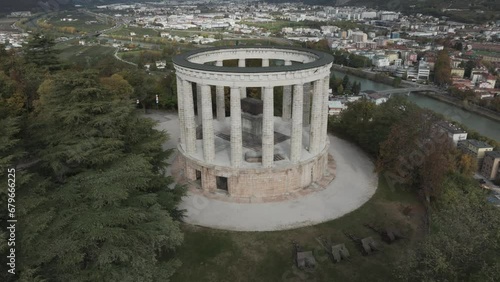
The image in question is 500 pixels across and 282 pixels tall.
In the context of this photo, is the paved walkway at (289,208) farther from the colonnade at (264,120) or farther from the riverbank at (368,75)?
the riverbank at (368,75)

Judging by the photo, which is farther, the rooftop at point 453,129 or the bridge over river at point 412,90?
the bridge over river at point 412,90

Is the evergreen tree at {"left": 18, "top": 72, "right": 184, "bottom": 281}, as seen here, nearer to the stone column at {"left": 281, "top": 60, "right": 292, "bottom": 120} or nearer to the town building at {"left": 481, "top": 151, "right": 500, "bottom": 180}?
the stone column at {"left": 281, "top": 60, "right": 292, "bottom": 120}

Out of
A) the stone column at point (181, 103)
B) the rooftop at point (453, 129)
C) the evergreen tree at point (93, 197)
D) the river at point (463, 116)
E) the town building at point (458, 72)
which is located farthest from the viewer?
the town building at point (458, 72)

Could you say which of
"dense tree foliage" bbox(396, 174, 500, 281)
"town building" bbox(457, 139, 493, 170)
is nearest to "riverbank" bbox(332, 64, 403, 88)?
"town building" bbox(457, 139, 493, 170)

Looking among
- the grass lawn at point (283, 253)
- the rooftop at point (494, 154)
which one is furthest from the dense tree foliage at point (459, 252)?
the rooftop at point (494, 154)

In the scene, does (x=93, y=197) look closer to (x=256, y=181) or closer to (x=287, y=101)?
(x=256, y=181)

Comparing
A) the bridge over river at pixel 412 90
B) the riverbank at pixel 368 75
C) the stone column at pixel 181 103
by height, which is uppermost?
the stone column at pixel 181 103

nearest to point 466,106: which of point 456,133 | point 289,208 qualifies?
point 456,133
